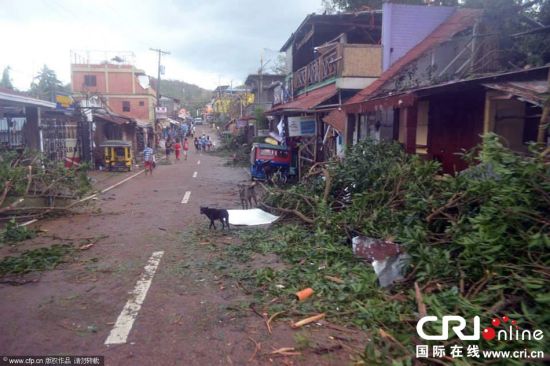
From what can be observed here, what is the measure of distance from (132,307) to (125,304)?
0.15 m

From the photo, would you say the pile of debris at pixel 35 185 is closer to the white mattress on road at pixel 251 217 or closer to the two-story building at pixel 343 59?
the white mattress on road at pixel 251 217

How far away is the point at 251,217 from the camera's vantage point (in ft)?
32.2

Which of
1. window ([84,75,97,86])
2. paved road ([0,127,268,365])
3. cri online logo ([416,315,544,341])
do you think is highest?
window ([84,75,97,86])

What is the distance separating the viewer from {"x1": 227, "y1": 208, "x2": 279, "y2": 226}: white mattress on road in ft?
30.9

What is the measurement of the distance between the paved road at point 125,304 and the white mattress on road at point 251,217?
1114 millimetres

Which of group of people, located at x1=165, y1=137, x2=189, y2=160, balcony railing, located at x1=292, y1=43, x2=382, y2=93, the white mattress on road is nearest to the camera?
the white mattress on road

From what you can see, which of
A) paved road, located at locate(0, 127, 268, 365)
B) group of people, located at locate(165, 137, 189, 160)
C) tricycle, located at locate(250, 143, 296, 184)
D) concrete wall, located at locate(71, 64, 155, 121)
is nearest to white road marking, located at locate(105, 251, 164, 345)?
paved road, located at locate(0, 127, 268, 365)

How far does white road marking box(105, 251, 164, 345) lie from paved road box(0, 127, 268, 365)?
4 cm

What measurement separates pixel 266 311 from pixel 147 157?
19.5 metres

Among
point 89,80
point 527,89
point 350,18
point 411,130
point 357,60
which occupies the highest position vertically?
point 89,80

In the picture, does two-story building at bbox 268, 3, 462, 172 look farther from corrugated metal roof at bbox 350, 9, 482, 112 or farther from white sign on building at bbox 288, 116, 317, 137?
corrugated metal roof at bbox 350, 9, 482, 112

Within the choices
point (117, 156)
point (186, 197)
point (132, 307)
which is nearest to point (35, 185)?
point (186, 197)

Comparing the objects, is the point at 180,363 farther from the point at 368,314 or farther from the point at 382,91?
A: the point at 382,91

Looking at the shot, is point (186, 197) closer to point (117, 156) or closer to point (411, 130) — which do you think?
point (411, 130)
